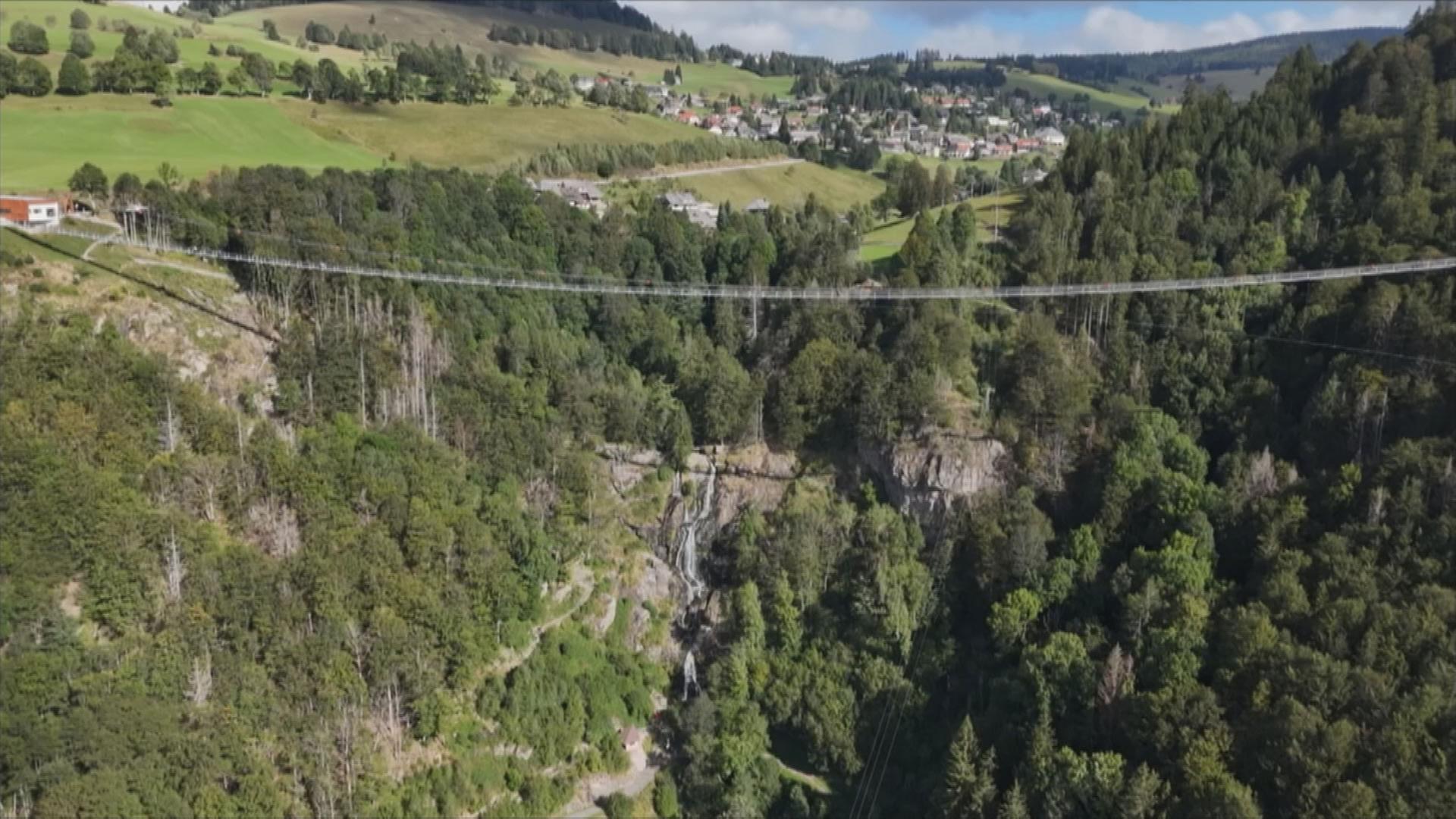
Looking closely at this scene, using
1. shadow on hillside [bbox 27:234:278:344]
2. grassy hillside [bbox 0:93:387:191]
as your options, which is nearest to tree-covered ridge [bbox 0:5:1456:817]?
shadow on hillside [bbox 27:234:278:344]

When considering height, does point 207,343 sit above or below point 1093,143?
below

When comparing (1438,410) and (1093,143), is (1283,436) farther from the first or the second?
(1093,143)

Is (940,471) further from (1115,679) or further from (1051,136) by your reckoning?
(1051,136)

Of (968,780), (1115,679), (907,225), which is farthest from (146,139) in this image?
(1115,679)

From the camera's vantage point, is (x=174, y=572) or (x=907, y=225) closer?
(x=174, y=572)

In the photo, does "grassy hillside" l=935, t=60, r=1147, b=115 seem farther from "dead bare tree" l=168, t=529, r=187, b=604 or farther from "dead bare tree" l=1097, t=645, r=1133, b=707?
"dead bare tree" l=168, t=529, r=187, b=604

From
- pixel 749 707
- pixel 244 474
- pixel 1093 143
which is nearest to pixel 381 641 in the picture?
pixel 244 474
